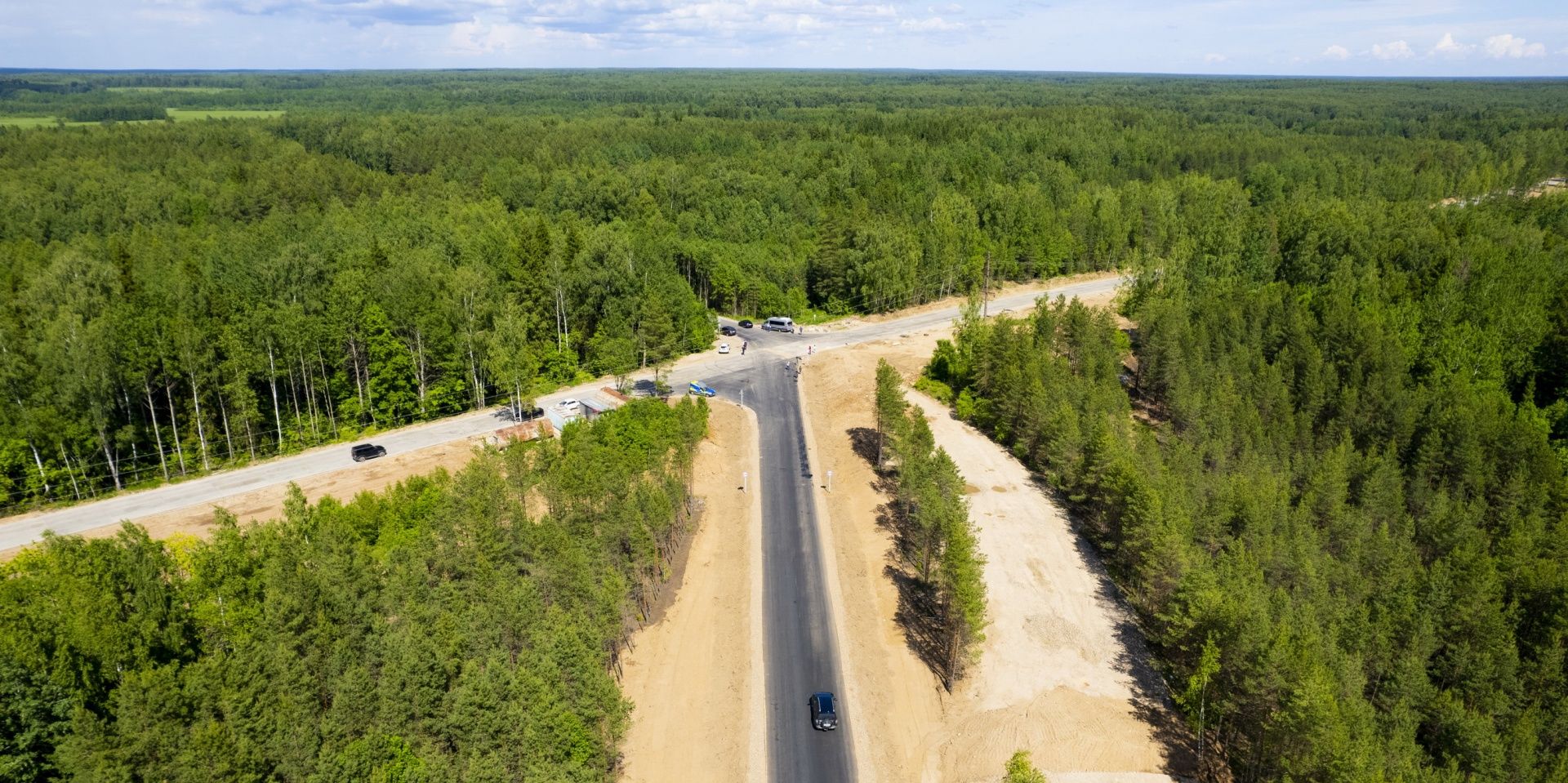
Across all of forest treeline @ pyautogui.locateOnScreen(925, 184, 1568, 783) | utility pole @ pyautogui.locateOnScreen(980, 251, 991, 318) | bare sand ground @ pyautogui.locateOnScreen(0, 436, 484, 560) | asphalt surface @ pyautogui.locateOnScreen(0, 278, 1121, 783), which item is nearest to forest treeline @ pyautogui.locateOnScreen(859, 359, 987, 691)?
asphalt surface @ pyautogui.locateOnScreen(0, 278, 1121, 783)

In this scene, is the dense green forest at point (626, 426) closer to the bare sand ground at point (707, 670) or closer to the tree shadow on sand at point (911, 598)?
the bare sand ground at point (707, 670)

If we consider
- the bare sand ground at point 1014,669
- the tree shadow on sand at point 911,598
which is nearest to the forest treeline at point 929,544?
the tree shadow on sand at point 911,598

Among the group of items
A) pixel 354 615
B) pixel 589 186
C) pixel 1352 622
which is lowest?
pixel 1352 622

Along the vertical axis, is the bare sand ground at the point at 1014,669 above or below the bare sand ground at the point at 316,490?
below

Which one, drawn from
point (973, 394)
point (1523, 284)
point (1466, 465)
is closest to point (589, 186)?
point (973, 394)

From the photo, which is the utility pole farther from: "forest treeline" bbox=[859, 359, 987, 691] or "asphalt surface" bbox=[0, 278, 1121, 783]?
"forest treeline" bbox=[859, 359, 987, 691]

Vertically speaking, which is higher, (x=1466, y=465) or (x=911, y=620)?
(x=1466, y=465)

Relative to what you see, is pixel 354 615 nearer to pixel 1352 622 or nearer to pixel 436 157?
pixel 1352 622

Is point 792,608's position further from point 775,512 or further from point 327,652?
point 327,652
